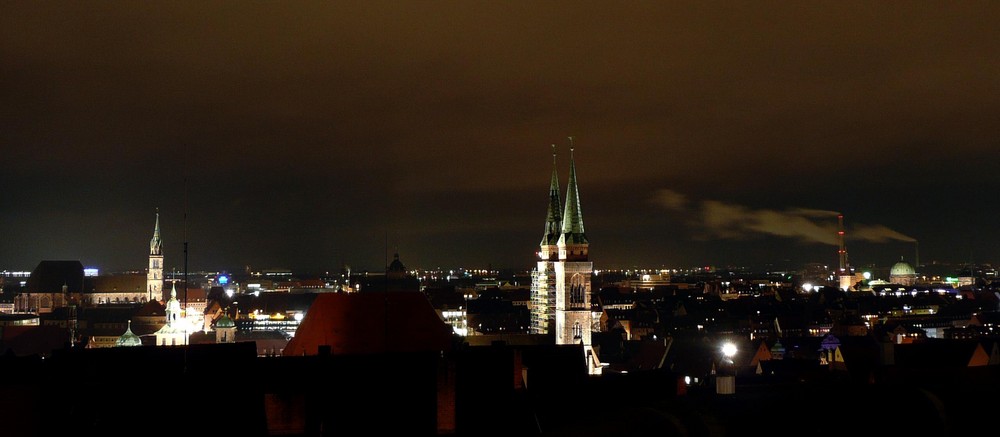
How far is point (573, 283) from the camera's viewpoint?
78250 millimetres

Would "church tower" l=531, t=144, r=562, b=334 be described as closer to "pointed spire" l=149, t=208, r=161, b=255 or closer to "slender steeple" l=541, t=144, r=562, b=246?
"slender steeple" l=541, t=144, r=562, b=246

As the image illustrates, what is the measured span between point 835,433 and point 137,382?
16.6m

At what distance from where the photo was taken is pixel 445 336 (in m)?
47.6

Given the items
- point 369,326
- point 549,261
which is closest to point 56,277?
point 549,261

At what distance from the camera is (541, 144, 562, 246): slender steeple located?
295 ft

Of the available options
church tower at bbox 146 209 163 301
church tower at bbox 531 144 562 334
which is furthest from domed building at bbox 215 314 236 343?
church tower at bbox 146 209 163 301

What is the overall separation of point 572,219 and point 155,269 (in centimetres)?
10039

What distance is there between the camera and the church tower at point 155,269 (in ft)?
523

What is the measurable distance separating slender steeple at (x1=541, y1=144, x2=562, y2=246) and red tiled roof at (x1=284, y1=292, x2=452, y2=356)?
139ft

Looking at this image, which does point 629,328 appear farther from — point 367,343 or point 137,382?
point 137,382

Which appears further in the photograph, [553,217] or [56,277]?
[56,277]

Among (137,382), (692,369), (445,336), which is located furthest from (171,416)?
(692,369)

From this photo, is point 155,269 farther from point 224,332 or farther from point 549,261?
point 549,261

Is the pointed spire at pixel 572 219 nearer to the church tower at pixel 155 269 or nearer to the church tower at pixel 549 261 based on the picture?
the church tower at pixel 549 261
